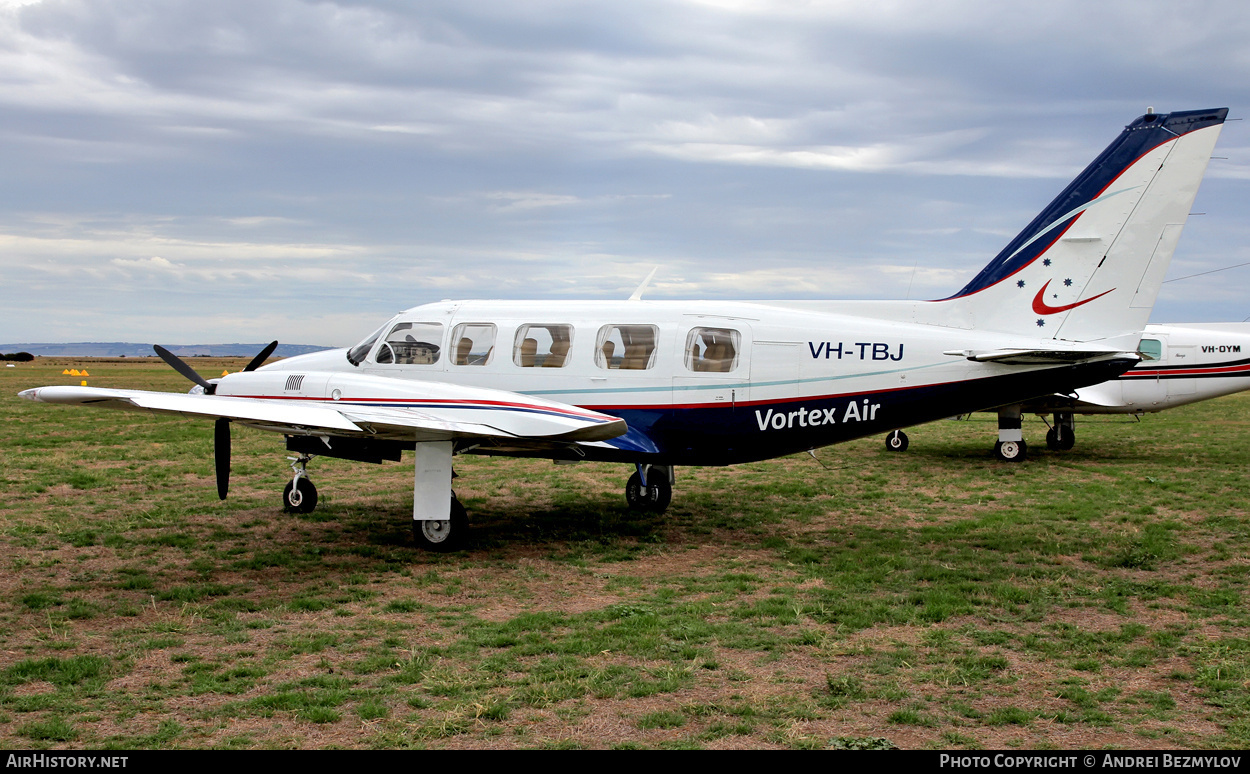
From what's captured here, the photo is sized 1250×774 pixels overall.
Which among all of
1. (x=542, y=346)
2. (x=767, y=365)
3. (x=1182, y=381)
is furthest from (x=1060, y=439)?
(x=542, y=346)

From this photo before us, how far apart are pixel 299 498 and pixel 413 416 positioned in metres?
4.70

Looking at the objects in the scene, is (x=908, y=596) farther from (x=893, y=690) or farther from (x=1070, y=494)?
(x=1070, y=494)

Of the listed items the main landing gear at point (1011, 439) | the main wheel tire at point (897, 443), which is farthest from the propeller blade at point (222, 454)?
the main landing gear at point (1011, 439)

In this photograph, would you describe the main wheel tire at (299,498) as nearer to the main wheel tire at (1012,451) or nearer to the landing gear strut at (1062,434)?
the main wheel tire at (1012,451)

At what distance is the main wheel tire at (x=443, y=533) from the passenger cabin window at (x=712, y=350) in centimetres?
387

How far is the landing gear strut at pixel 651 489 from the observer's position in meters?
15.1

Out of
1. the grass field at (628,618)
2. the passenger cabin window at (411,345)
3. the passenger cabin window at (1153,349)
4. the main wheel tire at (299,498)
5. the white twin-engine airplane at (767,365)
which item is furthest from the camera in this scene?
the passenger cabin window at (1153,349)

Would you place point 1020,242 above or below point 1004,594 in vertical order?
above

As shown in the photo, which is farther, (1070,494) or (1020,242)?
(1070,494)

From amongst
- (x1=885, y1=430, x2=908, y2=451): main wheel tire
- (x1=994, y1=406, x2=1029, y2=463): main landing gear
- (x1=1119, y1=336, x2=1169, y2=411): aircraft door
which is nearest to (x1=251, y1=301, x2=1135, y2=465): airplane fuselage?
(x1=994, y1=406, x2=1029, y2=463): main landing gear

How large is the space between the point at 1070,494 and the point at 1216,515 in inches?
107

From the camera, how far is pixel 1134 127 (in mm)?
11703
